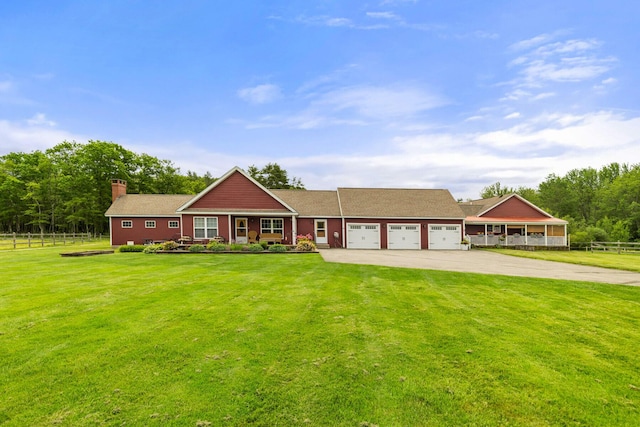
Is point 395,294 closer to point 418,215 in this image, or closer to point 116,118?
point 418,215

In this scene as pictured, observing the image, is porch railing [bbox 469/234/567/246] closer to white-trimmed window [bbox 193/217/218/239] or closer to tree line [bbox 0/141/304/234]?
white-trimmed window [bbox 193/217/218/239]

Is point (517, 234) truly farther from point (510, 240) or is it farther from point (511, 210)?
point (511, 210)

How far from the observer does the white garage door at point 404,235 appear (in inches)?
1015

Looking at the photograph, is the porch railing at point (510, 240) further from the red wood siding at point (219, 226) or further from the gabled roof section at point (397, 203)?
the red wood siding at point (219, 226)

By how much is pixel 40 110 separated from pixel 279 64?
17.6 meters

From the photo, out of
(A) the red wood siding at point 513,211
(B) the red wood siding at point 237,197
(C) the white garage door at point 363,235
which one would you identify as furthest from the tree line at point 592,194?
(B) the red wood siding at point 237,197

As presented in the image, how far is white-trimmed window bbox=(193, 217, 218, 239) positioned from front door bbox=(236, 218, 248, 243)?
5.35 feet

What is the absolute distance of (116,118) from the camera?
24.0 meters

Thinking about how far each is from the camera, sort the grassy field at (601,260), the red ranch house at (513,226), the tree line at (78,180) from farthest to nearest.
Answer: the tree line at (78,180) → the red ranch house at (513,226) → the grassy field at (601,260)

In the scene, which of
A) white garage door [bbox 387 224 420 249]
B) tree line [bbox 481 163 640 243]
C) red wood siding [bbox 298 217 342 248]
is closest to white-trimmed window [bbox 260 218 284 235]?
red wood siding [bbox 298 217 342 248]

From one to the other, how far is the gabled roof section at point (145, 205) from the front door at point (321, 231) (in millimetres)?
11724

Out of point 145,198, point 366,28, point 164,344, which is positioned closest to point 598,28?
point 366,28

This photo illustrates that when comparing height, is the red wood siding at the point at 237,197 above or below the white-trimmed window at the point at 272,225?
above

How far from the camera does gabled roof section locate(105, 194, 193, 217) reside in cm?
2600
